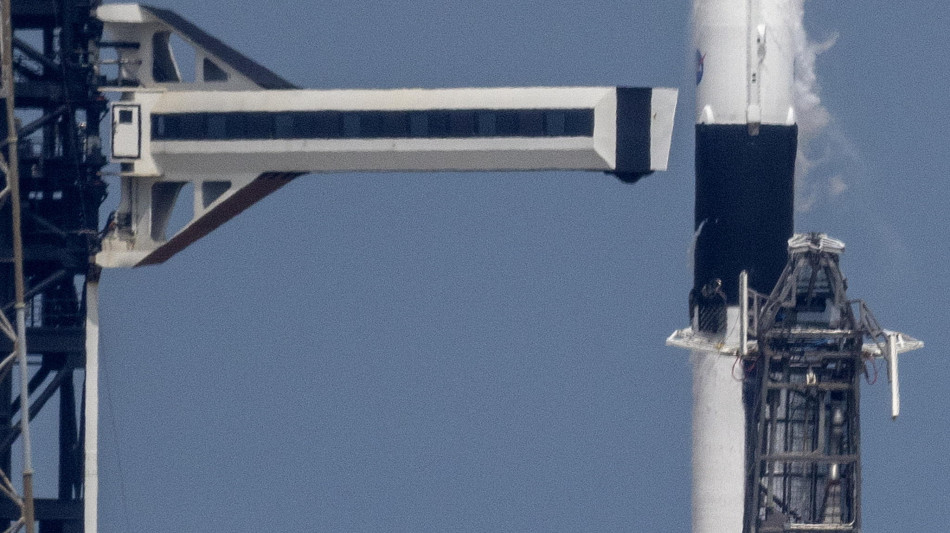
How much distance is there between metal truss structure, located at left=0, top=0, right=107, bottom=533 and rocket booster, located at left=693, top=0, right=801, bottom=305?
1832 cm

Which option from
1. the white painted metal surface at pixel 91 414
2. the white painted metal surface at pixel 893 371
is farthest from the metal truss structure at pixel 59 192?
the white painted metal surface at pixel 893 371

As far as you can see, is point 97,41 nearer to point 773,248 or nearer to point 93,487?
point 93,487

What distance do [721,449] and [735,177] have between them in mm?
8291

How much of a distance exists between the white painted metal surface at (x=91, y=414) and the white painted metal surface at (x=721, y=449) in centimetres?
1896

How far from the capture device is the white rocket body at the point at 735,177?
92.2m

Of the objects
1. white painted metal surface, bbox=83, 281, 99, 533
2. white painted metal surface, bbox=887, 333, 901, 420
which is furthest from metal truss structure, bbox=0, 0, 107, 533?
white painted metal surface, bbox=887, 333, 901, 420

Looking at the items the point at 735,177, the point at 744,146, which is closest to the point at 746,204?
the point at 735,177

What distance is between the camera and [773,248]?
92125 millimetres

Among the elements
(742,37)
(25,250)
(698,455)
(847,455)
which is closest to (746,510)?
(847,455)

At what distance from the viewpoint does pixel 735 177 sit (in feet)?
303

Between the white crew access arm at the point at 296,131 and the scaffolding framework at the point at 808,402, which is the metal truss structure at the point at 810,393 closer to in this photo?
the scaffolding framework at the point at 808,402

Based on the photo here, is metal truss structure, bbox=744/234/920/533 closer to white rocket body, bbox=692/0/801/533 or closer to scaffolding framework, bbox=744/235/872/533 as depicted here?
scaffolding framework, bbox=744/235/872/533

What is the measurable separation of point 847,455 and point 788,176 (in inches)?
456

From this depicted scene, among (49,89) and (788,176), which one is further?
(788,176)
